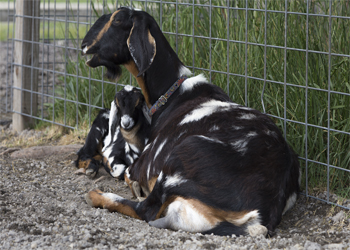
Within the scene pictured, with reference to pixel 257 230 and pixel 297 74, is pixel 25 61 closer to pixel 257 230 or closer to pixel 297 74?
pixel 297 74

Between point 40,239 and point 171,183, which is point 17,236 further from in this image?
point 171,183

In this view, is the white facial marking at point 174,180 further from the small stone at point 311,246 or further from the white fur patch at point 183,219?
the small stone at point 311,246

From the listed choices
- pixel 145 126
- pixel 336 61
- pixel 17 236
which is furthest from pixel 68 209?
pixel 336 61

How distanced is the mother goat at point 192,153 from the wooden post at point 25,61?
2276mm

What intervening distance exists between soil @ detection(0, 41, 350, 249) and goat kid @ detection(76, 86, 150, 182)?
13 centimetres

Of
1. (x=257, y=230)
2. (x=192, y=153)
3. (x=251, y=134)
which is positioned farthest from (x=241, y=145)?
(x=257, y=230)

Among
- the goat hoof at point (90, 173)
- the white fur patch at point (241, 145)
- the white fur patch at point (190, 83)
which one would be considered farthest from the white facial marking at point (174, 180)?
the goat hoof at point (90, 173)

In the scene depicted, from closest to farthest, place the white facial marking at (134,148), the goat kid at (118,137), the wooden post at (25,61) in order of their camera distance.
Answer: the goat kid at (118,137) → the white facial marking at (134,148) → the wooden post at (25,61)

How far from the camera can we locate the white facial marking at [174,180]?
3.40 m

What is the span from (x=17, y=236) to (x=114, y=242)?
59cm

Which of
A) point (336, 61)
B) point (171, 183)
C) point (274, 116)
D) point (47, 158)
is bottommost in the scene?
point (47, 158)

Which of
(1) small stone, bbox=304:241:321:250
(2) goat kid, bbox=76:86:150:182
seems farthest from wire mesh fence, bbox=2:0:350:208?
(1) small stone, bbox=304:241:321:250

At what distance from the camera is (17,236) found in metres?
3.09

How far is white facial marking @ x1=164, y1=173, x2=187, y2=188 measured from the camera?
340 cm
